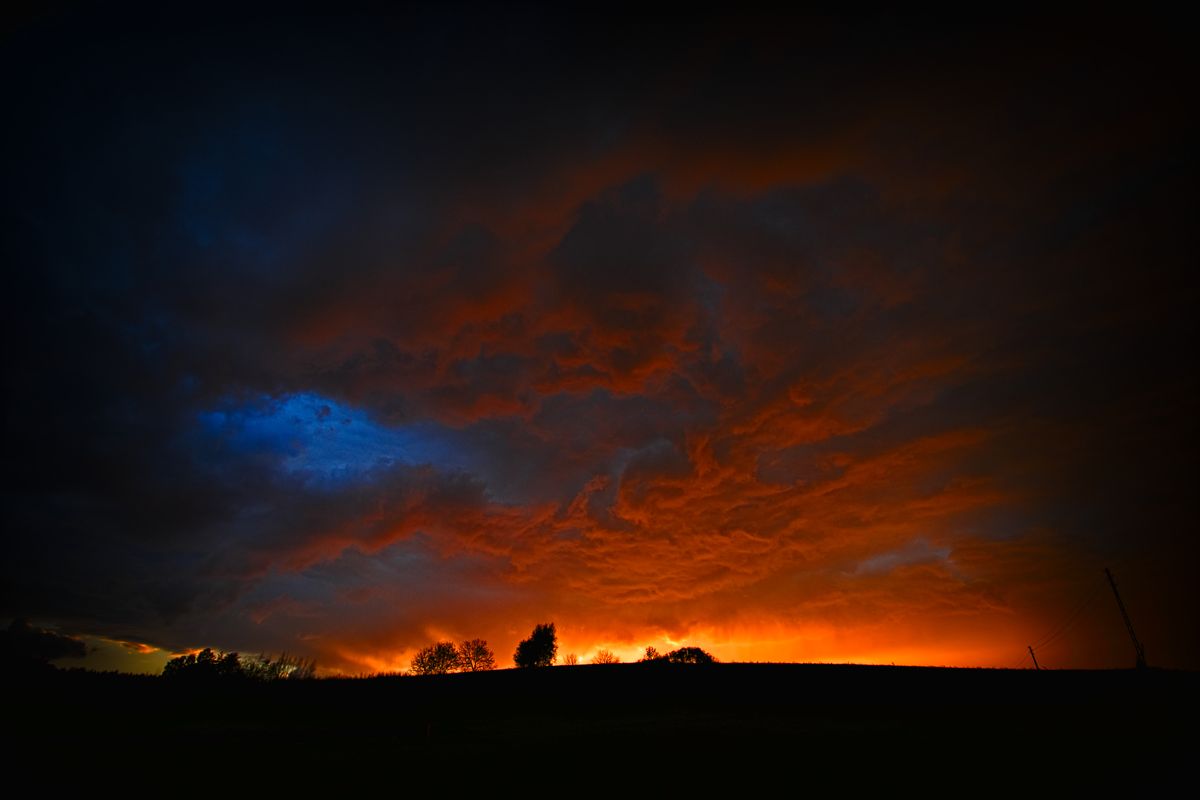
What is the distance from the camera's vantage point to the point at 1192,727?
22203 mm

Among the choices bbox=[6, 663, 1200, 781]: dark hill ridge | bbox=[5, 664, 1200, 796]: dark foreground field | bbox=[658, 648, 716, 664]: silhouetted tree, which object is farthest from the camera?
bbox=[658, 648, 716, 664]: silhouetted tree

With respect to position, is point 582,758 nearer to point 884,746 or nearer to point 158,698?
point 884,746

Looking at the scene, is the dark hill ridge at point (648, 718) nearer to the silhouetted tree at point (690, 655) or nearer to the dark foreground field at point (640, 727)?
the dark foreground field at point (640, 727)

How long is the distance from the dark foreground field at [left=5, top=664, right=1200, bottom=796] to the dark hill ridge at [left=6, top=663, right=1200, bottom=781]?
6.6 inches

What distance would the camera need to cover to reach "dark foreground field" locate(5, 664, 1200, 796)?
17.8m

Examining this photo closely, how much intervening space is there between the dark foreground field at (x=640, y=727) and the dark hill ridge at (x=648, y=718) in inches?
6.6

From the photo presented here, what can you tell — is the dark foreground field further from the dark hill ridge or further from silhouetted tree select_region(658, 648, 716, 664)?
silhouetted tree select_region(658, 648, 716, 664)

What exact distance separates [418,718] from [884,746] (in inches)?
1102

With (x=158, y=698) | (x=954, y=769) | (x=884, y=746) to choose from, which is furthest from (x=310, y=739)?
(x=954, y=769)

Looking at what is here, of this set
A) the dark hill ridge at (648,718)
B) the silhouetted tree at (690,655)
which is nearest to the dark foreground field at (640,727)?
the dark hill ridge at (648,718)

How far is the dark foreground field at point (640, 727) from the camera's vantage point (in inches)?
702

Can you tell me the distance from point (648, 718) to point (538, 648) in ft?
236

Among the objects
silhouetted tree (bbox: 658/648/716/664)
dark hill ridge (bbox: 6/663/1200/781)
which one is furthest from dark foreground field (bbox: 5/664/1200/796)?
silhouetted tree (bbox: 658/648/716/664)

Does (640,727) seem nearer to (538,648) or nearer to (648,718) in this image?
(648,718)
